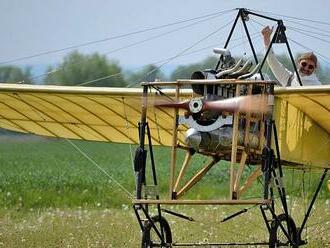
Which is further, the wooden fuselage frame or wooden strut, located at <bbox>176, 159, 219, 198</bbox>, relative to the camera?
wooden strut, located at <bbox>176, 159, 219, 198</bbox>

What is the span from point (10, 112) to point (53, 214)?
11.2ft

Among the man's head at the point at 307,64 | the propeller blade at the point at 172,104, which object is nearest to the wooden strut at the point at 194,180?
the propeller blade at the point at 172,104

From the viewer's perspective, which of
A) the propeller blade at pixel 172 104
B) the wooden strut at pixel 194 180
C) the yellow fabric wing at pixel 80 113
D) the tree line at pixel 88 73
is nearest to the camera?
the propeller blade at pixel 172 104

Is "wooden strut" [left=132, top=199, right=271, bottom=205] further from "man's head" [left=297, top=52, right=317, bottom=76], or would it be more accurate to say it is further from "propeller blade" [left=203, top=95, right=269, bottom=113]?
A: "man's head" [left=297, top=52, right=317, bottom=76]

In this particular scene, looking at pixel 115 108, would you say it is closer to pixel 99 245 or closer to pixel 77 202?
Answer: pixel 99 245

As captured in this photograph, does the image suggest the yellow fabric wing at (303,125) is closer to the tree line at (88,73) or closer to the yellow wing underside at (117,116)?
the yellow wing underside at (117,116)

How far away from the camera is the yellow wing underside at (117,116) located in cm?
1333

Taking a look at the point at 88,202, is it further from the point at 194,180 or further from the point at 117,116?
the point at 194,180

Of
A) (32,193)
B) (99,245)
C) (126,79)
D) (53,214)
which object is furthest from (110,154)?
(99,245)

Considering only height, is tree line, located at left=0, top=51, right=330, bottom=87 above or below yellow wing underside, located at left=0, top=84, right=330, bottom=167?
below

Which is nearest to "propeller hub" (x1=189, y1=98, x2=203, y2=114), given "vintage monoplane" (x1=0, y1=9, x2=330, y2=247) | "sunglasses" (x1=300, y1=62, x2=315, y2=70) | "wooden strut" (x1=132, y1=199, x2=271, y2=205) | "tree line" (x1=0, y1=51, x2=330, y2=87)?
"vintage monoplane" (x1=0, y1=9, x2=330, y2=247)

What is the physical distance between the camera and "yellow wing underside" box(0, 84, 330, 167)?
13.3 m

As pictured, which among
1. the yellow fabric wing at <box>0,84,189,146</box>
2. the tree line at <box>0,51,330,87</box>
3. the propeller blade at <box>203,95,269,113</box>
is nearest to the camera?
the propeller blade at <box>203,95,269,113</box>

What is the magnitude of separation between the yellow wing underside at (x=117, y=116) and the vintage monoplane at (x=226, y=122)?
0.01 meters
